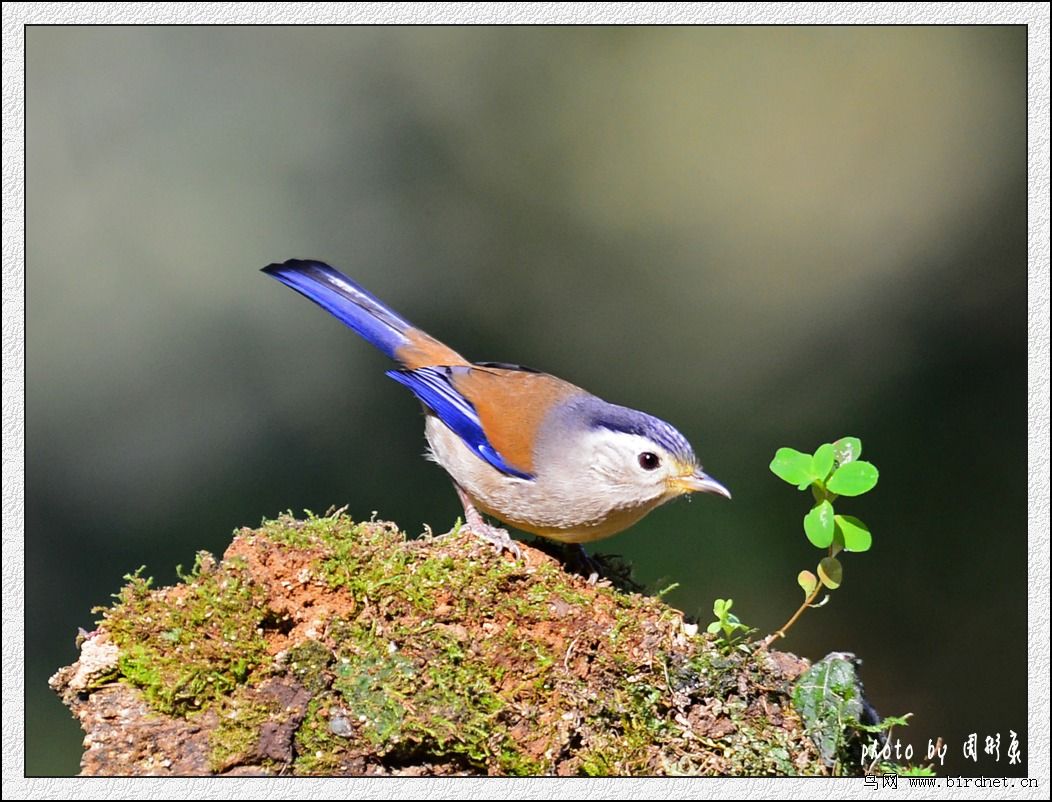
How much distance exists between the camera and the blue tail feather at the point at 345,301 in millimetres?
5840

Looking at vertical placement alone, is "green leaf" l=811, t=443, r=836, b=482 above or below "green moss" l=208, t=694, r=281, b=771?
above

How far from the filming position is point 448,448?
5281 mm

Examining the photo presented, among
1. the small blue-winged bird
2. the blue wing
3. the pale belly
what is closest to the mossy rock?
the small blue-winged bird

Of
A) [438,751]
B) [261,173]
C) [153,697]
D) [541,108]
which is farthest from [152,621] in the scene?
[541,108]

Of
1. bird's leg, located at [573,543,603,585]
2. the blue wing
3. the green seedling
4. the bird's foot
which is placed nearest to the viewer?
the green seedling

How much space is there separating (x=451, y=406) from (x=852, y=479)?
2.35 metres

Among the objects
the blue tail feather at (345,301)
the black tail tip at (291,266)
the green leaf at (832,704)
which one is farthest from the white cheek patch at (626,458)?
the black tail tip at (291,266)

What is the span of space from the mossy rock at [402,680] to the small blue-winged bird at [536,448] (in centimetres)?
72

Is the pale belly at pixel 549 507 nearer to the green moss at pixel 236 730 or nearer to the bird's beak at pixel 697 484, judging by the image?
the bird's beak at pixel 697 484

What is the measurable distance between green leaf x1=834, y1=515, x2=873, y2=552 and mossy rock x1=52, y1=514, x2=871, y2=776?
1.52 ft

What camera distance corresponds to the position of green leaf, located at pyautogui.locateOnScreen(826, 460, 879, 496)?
3.50m

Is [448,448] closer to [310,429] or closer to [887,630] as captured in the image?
[310,429]

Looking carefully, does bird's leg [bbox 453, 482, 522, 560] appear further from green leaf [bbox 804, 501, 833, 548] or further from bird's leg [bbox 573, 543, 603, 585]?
green leaf [bbox 804, 501, 833, 548]

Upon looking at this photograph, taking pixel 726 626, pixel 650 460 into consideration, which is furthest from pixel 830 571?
pixel 650 460
